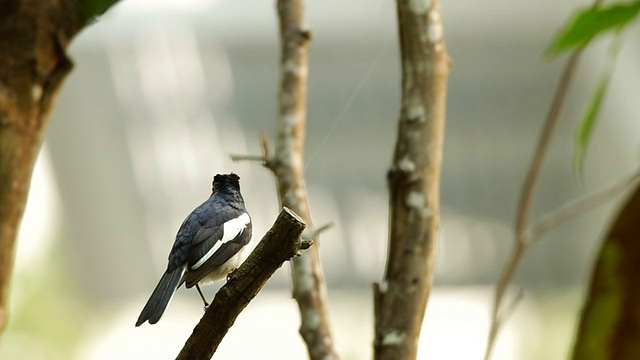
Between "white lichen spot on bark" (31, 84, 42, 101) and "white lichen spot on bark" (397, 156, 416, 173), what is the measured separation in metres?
0.40

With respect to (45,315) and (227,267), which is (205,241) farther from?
(45,315)

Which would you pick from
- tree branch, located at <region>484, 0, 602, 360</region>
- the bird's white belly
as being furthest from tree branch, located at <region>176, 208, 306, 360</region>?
tree branch, located at <region>484, 0, 602, 360</region>

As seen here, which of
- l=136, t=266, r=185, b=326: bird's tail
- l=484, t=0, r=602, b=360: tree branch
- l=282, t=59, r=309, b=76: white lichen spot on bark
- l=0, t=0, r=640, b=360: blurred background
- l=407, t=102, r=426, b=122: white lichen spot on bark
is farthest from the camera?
l=282, t=59, r=309, b=76: white lichen spot on bark

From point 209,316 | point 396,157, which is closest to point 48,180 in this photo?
point 396,157

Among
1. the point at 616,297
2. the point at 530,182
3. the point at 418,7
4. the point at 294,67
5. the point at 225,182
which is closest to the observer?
the point at 616,297

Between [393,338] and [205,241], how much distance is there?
1.40ft

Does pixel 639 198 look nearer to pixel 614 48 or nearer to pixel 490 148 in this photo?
pixel 614 48

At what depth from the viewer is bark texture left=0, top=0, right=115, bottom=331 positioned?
35.3 inches

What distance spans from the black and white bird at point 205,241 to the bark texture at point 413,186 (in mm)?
395

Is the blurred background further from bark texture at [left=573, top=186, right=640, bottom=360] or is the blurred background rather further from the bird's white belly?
bark texture at [left=573, top=186, right=640, bottom=360]

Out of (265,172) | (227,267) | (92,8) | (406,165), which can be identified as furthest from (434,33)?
(227,267)

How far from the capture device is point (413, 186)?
3.03ft

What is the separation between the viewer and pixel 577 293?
1611 mm

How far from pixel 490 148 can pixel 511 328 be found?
63 cm
